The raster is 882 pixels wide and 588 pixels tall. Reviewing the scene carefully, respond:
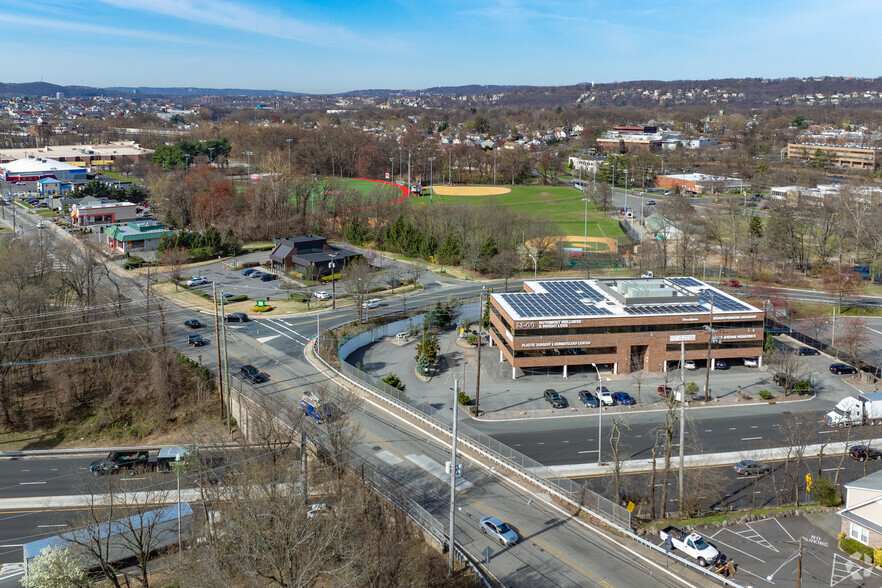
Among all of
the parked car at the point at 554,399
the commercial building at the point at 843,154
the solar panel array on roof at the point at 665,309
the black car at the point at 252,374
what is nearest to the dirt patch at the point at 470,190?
the commercial building at the point at 843,154

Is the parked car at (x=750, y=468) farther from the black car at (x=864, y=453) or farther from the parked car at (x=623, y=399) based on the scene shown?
the parked car at (x=623, y=399)

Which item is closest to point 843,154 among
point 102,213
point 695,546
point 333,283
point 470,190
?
point 470,190

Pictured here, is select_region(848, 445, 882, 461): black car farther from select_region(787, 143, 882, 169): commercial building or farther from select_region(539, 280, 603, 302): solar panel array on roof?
select_region(787, 143, 882, 169): commercial building

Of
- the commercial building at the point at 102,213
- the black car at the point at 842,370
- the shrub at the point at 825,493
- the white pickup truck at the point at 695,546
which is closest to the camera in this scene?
the white pickup truck at the point at 695,546

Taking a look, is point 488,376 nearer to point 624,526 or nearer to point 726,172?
point 624,526

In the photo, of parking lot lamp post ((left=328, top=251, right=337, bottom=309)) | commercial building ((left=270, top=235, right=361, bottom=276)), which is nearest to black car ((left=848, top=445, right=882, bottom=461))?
parking lot lamp post ((left=328, top=251, right=337, bottom=309))

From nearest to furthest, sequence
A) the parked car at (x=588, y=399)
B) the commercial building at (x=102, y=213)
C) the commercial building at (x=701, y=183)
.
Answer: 1. the parked car at (x=588, y=399)
2. the commercial building at (x=102, y=213)
3. the commercial building at (x=701, y=183)
